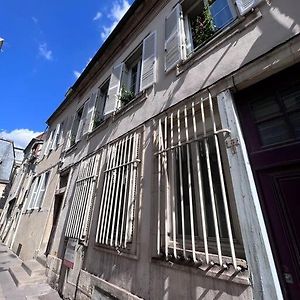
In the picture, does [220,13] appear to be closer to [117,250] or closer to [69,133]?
[117,250]

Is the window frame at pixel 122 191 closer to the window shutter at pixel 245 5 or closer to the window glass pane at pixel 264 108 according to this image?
the window glass pane at pixel 264 108

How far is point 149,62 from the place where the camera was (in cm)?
462

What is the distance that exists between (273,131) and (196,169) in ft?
3.33

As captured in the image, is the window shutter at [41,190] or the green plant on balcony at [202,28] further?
the window shutter at [41,190]

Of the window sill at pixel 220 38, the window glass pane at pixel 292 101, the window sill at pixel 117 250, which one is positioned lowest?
the window sill at pixel 117 250

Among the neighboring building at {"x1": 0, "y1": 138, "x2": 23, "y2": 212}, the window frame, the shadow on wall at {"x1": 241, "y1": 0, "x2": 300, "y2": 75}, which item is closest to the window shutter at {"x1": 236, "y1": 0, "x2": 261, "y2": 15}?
the shadow on wall at {"x1": 241, "y1": 0, "x2": 300, "y2": 75}

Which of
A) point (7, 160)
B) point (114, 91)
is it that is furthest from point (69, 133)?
point (7, 160)

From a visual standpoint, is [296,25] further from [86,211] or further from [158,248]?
[86,211]

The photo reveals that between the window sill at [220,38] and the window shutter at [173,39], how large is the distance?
24 cm

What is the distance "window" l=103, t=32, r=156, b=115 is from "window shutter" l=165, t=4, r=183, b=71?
412mm

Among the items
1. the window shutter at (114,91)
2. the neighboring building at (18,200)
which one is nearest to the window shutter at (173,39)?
the window shutter at (114,91)

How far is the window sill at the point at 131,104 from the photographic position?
4442mm

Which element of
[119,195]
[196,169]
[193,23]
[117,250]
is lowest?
[117,250]

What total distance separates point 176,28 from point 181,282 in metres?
4.35
